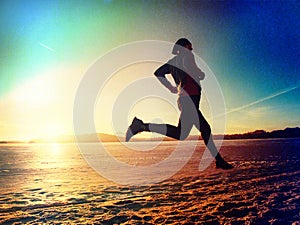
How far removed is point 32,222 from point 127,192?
244cm

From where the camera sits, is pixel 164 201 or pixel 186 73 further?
pixel 164 201

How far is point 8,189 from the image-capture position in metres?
7.76

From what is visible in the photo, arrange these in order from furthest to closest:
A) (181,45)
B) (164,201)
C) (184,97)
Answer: (164,201) < (184,97) < (181,45)

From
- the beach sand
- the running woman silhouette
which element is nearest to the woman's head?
the running woman silhouette

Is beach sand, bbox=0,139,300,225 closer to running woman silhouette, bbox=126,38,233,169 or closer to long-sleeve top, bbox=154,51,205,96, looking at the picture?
running woman silhouette, bbox=126,38,233,169

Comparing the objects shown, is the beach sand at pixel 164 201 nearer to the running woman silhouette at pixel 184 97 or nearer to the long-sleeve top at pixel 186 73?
the running woman silhouette at pixel 184 97

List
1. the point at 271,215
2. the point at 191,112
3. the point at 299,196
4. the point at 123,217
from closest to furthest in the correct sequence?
the point at 271,215 → the point at 123,217 → the point at 191,112 → the point at 299,196

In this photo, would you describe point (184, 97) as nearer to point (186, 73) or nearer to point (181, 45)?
point (186, 73)

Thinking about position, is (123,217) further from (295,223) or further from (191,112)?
(295,223)

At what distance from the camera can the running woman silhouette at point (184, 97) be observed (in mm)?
5023

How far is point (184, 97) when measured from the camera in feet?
16.9

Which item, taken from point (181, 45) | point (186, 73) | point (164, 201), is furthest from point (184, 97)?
point (164, 201)

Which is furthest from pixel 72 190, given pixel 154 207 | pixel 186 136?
pixel 186 136

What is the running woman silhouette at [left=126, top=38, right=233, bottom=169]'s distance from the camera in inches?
198
